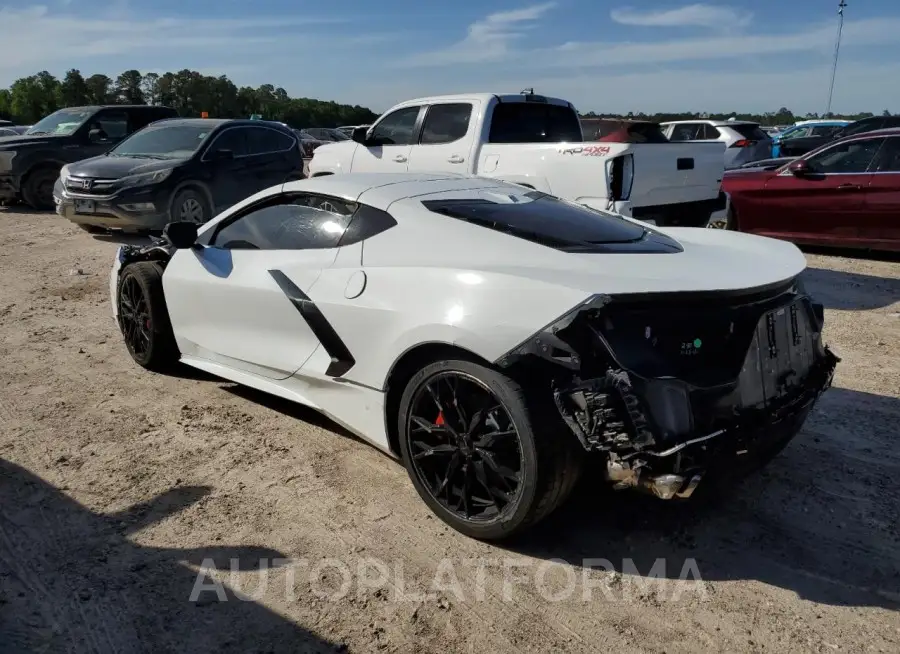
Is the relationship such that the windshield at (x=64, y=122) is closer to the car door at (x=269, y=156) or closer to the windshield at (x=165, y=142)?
the windshield at (x=165, y=142)

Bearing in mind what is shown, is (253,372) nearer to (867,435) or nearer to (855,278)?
(867,435)

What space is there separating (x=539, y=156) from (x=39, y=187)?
10.6m

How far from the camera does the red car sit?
8.38 meters

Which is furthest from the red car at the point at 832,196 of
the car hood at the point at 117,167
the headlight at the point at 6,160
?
the headlight at the point at 6,160

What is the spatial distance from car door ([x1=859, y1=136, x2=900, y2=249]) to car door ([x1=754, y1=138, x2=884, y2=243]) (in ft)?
0.26

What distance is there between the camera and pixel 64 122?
1377 centimetres

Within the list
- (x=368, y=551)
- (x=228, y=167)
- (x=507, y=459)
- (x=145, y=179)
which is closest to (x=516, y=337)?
(x=507, y=459)

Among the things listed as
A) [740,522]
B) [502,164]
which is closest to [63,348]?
[502,164]

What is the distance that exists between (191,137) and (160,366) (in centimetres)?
681

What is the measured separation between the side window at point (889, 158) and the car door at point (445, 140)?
4696mm

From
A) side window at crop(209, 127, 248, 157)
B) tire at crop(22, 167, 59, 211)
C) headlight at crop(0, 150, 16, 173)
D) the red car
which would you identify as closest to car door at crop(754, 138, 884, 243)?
the red car

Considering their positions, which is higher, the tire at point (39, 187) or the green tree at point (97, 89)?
the green tree at point (97, 89)

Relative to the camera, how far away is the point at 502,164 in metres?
7.82

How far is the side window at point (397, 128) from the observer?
897 cm
